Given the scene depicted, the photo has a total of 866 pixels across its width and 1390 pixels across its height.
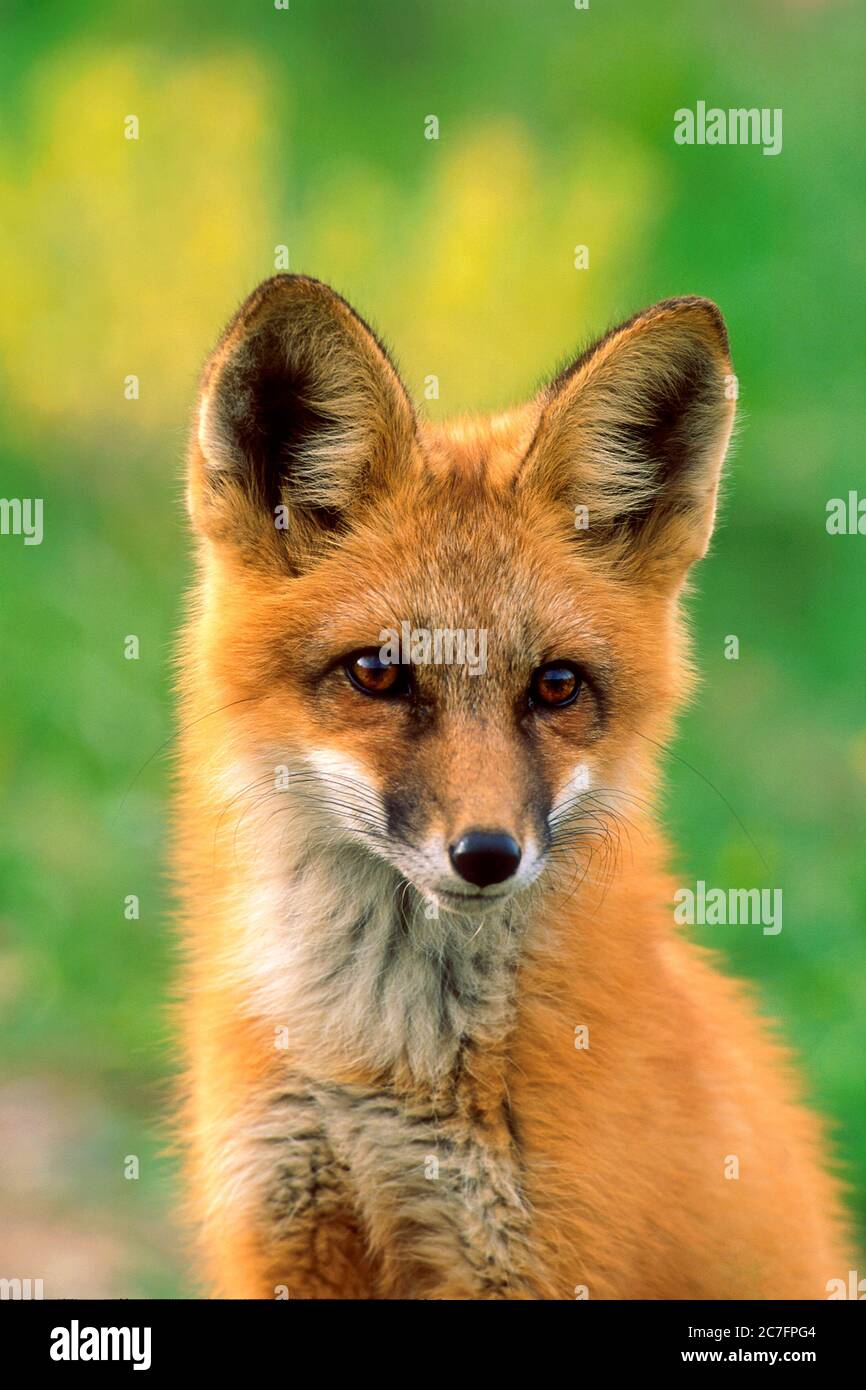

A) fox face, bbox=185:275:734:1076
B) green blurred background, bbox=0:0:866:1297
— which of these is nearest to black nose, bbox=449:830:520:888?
fox face, bbox=185:275:734:1076

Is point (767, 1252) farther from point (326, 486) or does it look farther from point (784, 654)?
point (784, 654)

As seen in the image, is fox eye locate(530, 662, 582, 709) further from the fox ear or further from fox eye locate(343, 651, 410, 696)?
the fox ear

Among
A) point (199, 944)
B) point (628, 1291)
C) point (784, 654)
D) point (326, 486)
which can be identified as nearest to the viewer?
point (628, 1291)

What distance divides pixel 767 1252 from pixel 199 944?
5.36 feet

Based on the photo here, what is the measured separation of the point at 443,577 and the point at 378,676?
0.97 ft

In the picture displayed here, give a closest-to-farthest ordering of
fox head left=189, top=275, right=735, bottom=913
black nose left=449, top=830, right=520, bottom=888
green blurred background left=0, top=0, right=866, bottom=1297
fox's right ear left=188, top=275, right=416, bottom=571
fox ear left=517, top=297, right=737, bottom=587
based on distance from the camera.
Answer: black nose left=449, top=830, right=520, bottom=888, fox head left=189, top=275, right=735, bottom=913, fox's right ear left=188, top=275, right=416, bottom=571, fox ear left=517, top=297, right=737, bottom=587, green blurred background left=0, top=0, right=866, bottom=1297

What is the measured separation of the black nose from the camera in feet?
10.7

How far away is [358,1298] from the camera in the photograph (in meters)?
3.75

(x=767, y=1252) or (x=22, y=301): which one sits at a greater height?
(x=22, y=301)

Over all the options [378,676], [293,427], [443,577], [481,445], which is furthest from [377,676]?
[481,445]

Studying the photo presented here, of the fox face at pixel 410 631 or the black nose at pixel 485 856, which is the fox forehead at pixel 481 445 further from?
the black nose at pixel 485 856

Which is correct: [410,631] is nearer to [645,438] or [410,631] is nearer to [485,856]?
[485,856]

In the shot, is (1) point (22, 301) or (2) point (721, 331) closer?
(2) point (721, 331)

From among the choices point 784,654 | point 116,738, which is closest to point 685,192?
point 784,654
